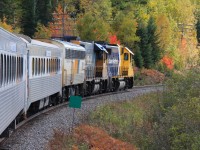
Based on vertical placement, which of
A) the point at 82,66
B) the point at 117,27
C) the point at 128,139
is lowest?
the point at 128,139

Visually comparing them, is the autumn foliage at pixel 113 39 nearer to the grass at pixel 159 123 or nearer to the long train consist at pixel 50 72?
the long train consist at pixel 50 72

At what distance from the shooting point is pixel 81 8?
78.2 metres

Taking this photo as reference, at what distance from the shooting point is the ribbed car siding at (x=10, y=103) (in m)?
10.5

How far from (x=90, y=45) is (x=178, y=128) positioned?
19.0 m

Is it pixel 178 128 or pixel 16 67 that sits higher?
pixel 16 67

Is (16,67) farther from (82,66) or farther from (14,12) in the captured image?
(14,12)

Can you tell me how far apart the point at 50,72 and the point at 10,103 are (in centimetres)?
980

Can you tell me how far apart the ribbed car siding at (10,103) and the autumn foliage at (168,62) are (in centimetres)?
5470

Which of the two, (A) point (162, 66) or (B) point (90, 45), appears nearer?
(B) point (90, 45)

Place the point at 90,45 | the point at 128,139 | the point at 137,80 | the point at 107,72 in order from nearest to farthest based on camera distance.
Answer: the point at 128,139 → the point at 90,45 → the point at 107,72 → the point at 137,80

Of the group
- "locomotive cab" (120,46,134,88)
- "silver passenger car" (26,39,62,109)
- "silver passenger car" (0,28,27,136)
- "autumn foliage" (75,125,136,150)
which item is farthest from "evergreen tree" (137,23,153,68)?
"autumn foliage" (75,125,136,150)

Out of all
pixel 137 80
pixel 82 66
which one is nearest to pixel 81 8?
pixel 137 80

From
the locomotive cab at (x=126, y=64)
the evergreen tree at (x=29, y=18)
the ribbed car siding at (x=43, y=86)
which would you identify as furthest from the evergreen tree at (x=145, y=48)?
the ribbed car siding at (x=43, y=86)

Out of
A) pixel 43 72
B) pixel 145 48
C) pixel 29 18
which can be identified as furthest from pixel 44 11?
pixel 43 72
